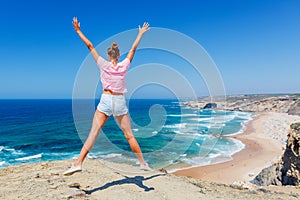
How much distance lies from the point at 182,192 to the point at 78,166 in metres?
2.68

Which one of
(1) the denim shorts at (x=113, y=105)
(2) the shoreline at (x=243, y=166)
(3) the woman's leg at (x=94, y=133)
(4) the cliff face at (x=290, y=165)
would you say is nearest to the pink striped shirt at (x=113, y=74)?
(1) the denim shorts at (x=113, y=105)

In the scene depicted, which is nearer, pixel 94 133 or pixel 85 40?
pixel 85 40

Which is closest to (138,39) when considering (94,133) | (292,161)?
(94,133)

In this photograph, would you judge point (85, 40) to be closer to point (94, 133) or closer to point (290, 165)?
point (94, 133)

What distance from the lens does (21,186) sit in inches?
218

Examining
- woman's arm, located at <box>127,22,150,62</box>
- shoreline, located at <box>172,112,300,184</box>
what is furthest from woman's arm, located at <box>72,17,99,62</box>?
shoreline, located at <box>172,112,300,184</box>

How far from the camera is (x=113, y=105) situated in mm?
4543

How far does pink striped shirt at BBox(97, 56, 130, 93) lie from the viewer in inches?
175

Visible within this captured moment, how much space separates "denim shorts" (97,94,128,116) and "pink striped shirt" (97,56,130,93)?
0.15 m

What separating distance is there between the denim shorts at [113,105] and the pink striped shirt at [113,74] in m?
0.15

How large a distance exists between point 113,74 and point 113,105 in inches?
23.7

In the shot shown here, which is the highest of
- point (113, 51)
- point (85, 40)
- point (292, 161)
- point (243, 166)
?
point (85, 40)

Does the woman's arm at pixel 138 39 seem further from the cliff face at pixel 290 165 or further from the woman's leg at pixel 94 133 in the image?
the cliff face at pixel 290 165

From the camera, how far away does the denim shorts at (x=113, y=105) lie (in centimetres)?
451
